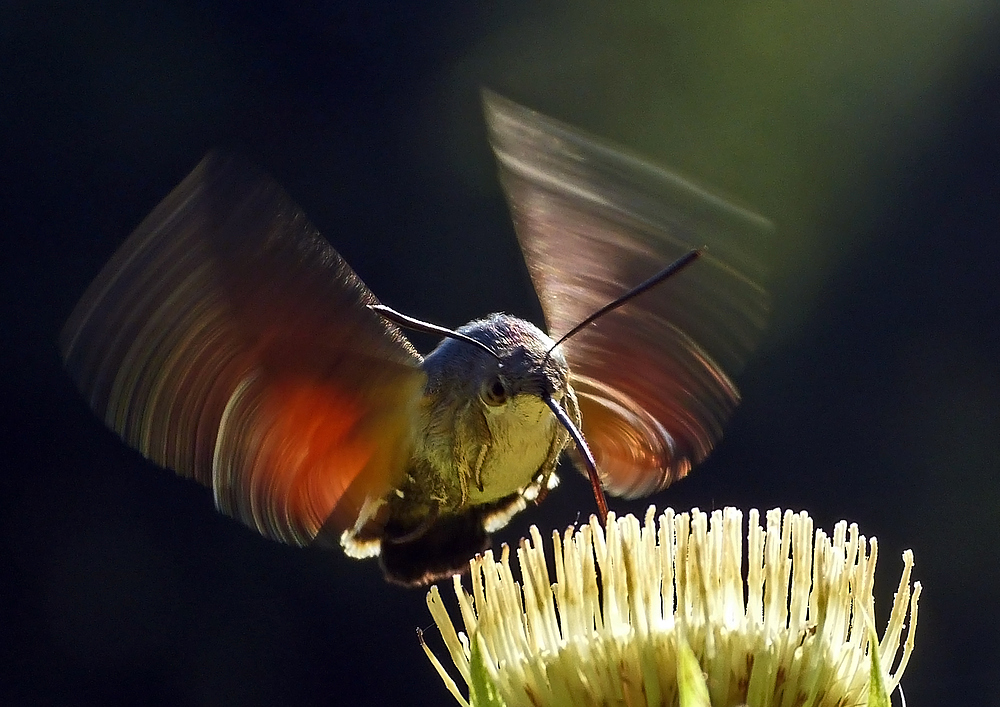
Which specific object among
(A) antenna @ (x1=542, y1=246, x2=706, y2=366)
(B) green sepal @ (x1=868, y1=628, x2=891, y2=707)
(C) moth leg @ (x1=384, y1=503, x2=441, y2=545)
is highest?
(A) antenna @ (x1=542, y1=246, x2=706, y2=366)

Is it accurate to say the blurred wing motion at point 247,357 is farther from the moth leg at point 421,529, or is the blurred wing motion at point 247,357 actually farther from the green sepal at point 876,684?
the green sepal at point 876,684

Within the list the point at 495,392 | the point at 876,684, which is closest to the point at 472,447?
the point at 495,392

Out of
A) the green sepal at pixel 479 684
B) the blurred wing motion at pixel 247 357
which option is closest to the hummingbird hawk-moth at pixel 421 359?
the blurred wing motion at pixel 247 357

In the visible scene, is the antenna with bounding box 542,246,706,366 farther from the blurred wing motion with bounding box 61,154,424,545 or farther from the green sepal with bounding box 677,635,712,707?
the green sepal with bounding box 677,635,712,707

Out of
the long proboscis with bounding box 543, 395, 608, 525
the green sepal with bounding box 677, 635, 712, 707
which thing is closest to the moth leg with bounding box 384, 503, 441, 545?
the long proboscis with bounding box 543, 395, 608, 525

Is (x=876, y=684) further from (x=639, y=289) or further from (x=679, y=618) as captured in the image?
(x=639, y=289)

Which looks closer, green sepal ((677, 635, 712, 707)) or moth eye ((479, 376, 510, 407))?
green sepal ((677, 635, 712, 707))
